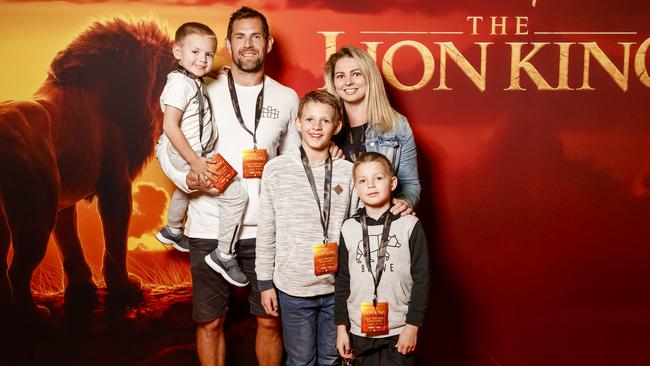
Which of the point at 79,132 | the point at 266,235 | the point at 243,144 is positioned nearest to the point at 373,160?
the point at 266,235

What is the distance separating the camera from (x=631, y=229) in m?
3.46

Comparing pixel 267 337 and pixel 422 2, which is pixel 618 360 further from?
pixel 422 2

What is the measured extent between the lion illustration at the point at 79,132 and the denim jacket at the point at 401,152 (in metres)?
1.21

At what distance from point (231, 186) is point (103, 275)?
3.68 feet

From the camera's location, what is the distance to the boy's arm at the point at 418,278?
234 centimetres

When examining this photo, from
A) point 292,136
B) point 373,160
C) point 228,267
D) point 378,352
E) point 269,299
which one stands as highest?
point 292,136

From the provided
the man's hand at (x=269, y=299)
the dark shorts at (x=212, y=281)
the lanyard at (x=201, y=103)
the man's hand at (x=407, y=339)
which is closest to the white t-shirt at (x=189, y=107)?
the lanyard at (x=201, y=103)

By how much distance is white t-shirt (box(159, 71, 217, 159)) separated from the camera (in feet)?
8.63

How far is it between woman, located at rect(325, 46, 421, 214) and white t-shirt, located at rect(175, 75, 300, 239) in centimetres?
25

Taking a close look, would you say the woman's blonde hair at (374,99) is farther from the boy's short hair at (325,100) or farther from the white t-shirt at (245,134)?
the white t-shirt at (245,134)

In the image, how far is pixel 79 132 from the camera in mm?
3283

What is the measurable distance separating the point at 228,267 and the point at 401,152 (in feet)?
2.91

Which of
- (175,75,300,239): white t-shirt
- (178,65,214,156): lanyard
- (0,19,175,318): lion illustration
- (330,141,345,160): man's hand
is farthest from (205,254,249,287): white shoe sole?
(0,19,175,318): lion illustration

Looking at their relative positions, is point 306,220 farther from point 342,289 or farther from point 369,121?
point 369,121
